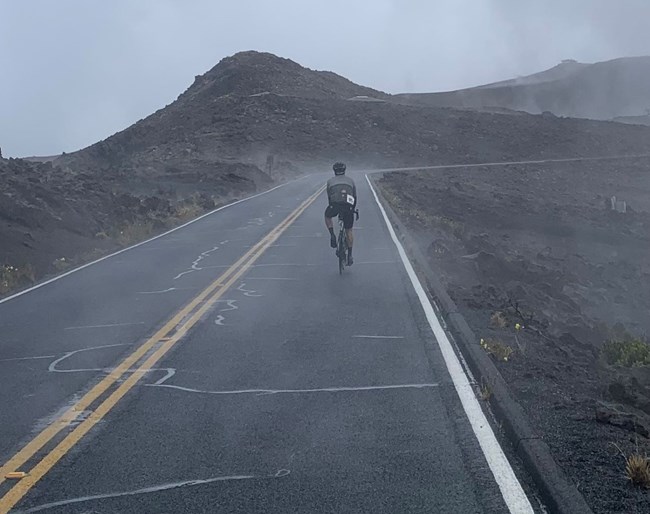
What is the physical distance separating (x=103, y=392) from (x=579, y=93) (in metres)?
135

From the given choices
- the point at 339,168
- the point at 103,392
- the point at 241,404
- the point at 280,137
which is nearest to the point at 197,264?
the point at 339,168

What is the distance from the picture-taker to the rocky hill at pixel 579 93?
130 metres

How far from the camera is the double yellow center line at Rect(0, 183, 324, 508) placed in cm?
641

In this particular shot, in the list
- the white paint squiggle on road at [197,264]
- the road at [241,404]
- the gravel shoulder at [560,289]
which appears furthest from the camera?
the white paint squiggle on road at [197,264]

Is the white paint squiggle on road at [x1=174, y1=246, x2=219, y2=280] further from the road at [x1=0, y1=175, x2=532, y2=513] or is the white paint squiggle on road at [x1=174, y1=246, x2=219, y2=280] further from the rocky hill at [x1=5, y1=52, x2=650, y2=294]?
the rocky hill at [x1=5, y1=52, x2=650, y2=294]

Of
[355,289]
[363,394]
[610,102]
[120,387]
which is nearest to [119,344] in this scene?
[120,387]

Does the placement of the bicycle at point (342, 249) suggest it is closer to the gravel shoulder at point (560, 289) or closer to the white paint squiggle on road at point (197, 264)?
the gravel shoulder at point (560, 289)

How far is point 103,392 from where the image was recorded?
8578 mm

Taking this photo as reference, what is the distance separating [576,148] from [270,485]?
243ft

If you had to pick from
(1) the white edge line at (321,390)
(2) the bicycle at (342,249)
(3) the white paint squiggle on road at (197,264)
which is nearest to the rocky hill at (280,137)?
(3) the white paint squiggle on road at (197,264)

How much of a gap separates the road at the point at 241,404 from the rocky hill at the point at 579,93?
369 feet

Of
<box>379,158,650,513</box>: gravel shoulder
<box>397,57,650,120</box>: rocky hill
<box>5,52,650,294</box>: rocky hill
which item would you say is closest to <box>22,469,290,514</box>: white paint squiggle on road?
<box>379,158,650,513</box>: gravel shoulder

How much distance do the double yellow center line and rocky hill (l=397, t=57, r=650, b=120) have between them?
369 ft

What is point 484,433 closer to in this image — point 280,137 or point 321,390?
point 321,390
